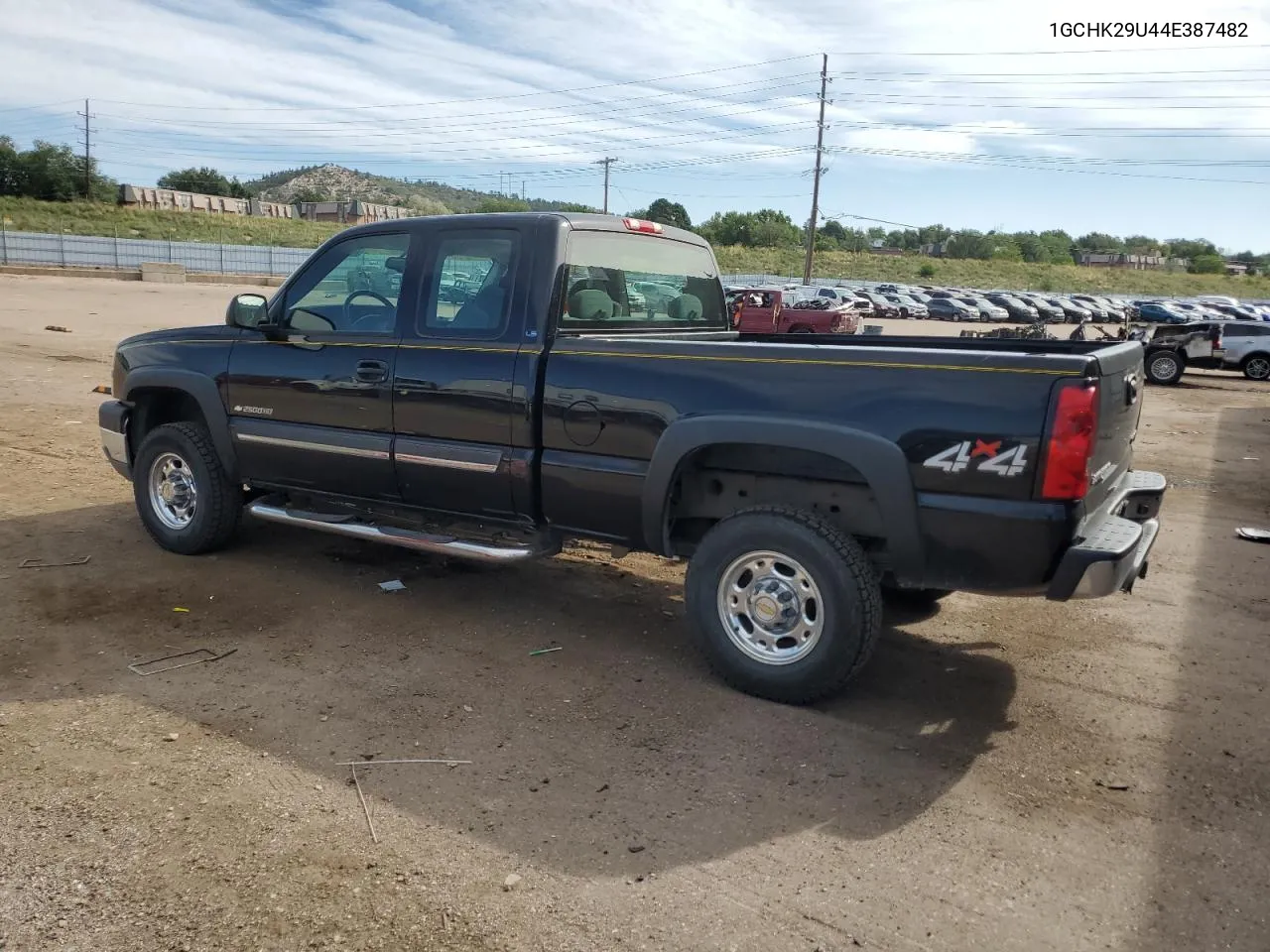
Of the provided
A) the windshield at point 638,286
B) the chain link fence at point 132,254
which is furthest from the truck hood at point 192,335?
the chain link fence at point 132,254

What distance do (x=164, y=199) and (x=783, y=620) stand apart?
10084 cm

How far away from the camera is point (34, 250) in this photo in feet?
153

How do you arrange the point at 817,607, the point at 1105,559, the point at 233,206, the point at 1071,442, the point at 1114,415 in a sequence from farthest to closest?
the point at 233,206 → the point at 817,607 → the point at 1114,415 → the point at 1105,559 → the point at 1071,442

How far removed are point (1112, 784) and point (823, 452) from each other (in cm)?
166

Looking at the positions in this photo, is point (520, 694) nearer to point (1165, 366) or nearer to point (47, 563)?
point (47, 563)

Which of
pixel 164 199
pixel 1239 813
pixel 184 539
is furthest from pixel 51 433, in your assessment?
pixel 164 199

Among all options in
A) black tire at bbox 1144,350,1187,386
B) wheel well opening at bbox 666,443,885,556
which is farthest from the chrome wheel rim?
wheel well opening at bbox 666,443,885,556

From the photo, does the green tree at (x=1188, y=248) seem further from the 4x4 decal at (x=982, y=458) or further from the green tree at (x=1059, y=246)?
the 4x4 decal at (x=982, y=458)

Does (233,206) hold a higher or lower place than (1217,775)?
higher

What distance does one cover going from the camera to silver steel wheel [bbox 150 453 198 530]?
6.22 meters

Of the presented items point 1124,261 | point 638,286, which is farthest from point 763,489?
point 1124,261

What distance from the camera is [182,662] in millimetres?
4648

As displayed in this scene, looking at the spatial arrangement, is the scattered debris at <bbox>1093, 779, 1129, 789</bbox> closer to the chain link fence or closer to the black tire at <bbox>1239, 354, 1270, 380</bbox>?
the black tire at <bbox>1239, 354, 1270, 380</bbox>

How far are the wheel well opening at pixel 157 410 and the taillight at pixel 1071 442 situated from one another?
498 cm
